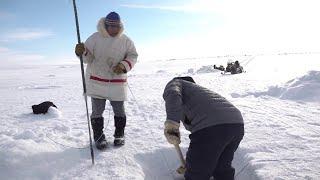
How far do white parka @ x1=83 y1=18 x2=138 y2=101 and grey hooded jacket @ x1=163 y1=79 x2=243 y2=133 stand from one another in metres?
1.41

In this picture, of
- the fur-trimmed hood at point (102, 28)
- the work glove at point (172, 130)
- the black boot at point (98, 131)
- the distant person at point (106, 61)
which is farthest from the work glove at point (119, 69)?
the work glove at point (172, 130)

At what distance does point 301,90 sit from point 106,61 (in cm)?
637

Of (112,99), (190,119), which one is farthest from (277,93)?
(190,119)

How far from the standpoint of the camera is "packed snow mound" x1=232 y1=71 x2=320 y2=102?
9148mm

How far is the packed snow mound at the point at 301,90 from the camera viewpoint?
30.0 feet

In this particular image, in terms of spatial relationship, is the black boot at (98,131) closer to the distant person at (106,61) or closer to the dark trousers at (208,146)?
the distant person at (106,61)

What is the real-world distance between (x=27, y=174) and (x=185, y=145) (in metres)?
2.10

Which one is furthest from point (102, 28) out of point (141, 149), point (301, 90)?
point (301, 90)

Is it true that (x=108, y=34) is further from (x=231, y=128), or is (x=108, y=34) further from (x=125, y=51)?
(x=231, y=128)

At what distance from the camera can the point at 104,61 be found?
484 cm

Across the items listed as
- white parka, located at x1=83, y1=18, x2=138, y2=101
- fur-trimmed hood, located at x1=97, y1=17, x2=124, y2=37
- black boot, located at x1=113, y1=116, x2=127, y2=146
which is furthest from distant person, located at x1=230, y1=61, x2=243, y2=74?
fur-trimmed hood, located at x1=97, y1=17, x2=124, y2=37

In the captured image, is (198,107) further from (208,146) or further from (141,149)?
(141,149)

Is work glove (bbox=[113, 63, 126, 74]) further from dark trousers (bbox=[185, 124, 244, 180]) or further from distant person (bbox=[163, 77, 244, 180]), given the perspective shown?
dark trousers (bbox=[185, 124, 244, 180])

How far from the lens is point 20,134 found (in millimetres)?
5355
